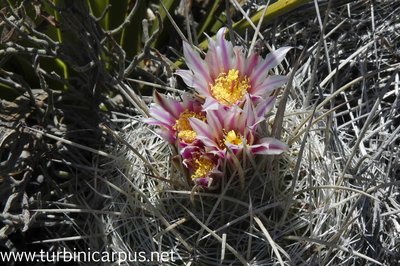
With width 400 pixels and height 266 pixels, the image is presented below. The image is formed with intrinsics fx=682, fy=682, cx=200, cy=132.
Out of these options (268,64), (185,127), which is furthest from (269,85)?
(185,127)

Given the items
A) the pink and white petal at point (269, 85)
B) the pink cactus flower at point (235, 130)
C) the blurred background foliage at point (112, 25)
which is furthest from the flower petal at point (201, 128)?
the blurred background foliage at point (112, 25)

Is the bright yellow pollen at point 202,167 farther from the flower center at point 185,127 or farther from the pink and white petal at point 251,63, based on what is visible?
the pink and white petal at point 251,63

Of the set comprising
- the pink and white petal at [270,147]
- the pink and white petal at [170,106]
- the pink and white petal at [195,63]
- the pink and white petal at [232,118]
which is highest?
the pink and white petal at [195,63]

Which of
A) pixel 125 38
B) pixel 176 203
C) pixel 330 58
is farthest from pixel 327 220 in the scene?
pixel 125 38

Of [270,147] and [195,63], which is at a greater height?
[195,63]

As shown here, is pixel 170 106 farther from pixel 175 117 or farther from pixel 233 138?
pixel 233 138

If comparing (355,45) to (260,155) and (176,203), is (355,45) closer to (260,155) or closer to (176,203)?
(260,155)
